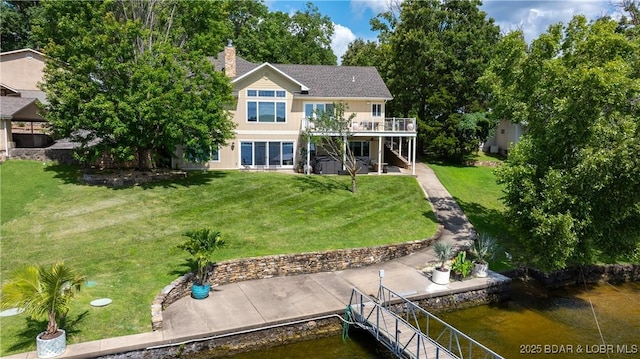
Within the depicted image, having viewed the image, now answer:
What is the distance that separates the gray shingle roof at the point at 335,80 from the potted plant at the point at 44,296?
21715 mm

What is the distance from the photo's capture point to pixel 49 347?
8.98 metres

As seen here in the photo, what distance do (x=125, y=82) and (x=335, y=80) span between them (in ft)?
49.1

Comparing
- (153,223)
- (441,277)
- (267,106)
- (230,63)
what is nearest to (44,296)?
(153,223)

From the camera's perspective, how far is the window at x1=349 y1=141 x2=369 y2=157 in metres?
30.9

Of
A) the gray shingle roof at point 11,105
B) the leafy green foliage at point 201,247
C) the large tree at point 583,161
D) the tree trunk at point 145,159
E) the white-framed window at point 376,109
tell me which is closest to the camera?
the leafy green foliage at point 201,247

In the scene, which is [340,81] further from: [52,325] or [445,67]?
[52,325]

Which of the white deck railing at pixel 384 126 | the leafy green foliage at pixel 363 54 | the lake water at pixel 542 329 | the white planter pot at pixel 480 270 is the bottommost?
the lake water at pixel 542 329

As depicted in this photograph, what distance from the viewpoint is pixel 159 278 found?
511 inches

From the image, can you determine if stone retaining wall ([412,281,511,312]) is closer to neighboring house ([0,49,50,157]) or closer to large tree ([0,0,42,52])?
neighboring house ([0,49,50,157])

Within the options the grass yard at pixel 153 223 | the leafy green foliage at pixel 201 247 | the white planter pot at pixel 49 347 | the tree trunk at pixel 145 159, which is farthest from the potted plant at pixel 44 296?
the tree trunk at pixel 145 159

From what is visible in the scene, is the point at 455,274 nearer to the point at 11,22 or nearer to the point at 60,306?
the point at 60,306

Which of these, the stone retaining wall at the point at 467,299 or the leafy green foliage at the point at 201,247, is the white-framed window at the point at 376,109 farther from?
the leafy green foliage at the point at 201,247

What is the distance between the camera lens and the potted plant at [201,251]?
486 inches

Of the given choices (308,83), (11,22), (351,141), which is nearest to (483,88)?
(351,141)
